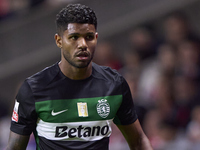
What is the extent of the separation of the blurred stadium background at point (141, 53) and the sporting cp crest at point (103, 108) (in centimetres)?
230

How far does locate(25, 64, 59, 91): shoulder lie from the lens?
370 cm

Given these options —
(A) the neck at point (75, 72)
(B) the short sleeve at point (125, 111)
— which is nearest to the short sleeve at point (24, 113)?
(A) the neck at point (75, 72)

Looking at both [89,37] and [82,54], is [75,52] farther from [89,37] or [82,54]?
[89,37]

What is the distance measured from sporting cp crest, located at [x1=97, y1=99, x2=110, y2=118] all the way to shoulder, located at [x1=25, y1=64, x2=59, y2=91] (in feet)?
1.38

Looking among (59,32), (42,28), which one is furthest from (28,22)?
(59,32)

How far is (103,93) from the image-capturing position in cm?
382

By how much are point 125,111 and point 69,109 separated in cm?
48

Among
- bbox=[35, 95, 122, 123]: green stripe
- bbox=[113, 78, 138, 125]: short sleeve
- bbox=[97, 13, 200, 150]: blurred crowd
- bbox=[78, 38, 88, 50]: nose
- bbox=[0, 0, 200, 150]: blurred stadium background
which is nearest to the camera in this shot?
bbox=[78, 38, 88, 50]: nose

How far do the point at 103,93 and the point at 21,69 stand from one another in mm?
5878

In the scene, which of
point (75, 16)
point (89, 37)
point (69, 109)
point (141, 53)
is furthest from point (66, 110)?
point (141, 53)

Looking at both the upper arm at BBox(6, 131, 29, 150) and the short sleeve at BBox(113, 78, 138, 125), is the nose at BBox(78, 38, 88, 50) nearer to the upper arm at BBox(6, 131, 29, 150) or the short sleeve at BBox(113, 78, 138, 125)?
the short sleeve at BBox(113, 78, 138, 125)

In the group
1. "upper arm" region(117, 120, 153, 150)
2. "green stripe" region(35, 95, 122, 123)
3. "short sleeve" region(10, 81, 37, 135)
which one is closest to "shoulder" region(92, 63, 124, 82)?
"green stripe" region(35, 95, 122, 123)

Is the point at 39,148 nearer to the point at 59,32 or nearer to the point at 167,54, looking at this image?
the point at 59,32

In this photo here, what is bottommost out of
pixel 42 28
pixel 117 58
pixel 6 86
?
pixel 6 86
